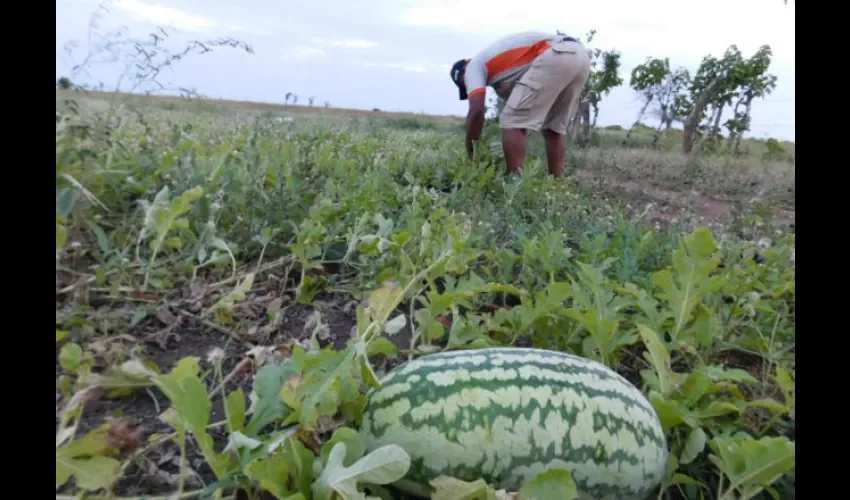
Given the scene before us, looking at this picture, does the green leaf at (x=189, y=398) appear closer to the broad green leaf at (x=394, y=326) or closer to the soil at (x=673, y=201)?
the broad green leaf at (x=394, y=326)

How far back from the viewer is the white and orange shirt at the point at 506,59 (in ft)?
20.2

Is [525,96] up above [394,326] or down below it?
above

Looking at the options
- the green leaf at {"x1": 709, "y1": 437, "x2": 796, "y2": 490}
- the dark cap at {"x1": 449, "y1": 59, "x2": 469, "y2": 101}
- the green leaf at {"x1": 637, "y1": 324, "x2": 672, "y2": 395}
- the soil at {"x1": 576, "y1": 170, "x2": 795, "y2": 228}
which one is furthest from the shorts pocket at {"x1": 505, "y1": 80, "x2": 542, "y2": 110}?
the green leaf at {"x1": 709, "y1": 437, "x2": 796, "y2": 490}

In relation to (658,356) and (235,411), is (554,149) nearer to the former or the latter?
(658,356)

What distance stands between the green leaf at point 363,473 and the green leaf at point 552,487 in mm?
244

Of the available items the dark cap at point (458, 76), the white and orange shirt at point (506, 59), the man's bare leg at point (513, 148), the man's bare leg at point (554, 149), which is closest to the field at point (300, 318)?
the man's bare leg at point (513, 148)

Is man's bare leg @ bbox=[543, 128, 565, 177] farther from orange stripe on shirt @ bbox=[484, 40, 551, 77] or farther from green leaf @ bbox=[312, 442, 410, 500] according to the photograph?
green leaf @ bbox=[312, 442, 410, 500]

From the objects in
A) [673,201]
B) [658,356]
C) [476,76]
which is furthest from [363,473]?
[673,201]

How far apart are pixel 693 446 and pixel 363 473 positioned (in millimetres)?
908

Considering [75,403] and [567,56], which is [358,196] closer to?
[75,403]

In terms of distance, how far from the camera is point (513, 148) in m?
5.76

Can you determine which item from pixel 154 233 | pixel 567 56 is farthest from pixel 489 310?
pixel 567 56

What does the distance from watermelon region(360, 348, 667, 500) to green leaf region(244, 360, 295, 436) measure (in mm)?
211
